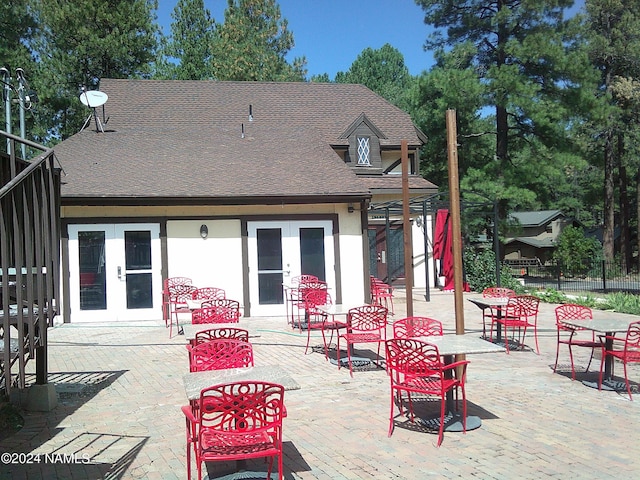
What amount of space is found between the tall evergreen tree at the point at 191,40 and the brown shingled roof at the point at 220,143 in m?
14.1

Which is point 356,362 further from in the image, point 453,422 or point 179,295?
point 179,295

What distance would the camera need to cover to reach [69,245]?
1316 cm

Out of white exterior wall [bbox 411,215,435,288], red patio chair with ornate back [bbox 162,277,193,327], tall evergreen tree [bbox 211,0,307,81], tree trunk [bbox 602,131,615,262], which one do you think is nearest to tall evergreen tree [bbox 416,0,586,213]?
white exterior wall [bbox 411,215,435,288]

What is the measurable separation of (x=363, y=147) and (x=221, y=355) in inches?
647

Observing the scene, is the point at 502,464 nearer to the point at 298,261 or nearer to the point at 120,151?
the point at 298,261

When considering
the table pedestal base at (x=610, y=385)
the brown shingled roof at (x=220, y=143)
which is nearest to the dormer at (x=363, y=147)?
the brown shingled roof at (x=220, y=143)

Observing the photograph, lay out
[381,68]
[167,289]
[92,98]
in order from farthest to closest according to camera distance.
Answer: [381,68], [92,98], [167,289]

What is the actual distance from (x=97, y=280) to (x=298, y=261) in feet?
15.2

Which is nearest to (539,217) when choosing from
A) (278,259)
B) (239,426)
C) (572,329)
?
(278,259)

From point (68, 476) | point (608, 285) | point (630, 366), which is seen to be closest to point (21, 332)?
point (68, 476)

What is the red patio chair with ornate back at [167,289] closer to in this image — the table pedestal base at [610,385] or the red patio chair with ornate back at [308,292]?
the red patio chair with ornate back at [308,292]

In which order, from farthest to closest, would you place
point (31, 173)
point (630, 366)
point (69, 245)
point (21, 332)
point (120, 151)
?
point (120, 151), point (69, 245), point (630, 366), point (31, 173), point (21, 332)

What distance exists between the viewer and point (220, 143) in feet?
54.6

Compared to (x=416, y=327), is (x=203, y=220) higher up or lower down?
higher up
